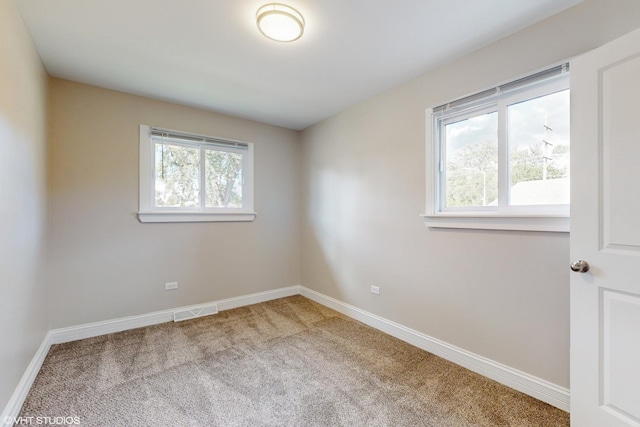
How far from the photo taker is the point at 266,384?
6.33 ft

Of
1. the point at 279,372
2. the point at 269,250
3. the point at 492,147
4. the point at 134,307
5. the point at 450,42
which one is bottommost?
the point at 279,372

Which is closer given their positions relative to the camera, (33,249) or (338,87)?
(33,249)

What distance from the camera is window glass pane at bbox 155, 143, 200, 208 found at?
304 cm

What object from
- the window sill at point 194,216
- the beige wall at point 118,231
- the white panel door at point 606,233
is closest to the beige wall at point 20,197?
the beige wall at point 118,231

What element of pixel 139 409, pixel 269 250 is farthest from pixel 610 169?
pixel 269 250

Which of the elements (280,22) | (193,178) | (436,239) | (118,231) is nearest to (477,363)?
(436,239)

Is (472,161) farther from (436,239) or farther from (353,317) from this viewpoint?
(353,317)

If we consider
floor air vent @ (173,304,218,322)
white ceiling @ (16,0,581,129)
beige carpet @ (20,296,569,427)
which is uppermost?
white ceiling @ (16,0,581,129)

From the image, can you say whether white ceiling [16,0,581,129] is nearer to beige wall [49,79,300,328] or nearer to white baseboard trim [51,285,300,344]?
beige wall [49,79,300,328]

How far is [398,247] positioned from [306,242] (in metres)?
1.62

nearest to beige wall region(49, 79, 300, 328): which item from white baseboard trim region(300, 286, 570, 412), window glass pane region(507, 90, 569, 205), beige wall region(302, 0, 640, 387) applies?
beige wall region(302, 0, 640, 387)

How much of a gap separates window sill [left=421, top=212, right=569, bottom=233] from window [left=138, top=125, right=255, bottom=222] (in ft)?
7.70

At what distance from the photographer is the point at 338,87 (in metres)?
2.69

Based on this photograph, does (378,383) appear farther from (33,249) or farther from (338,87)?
(33,249)
